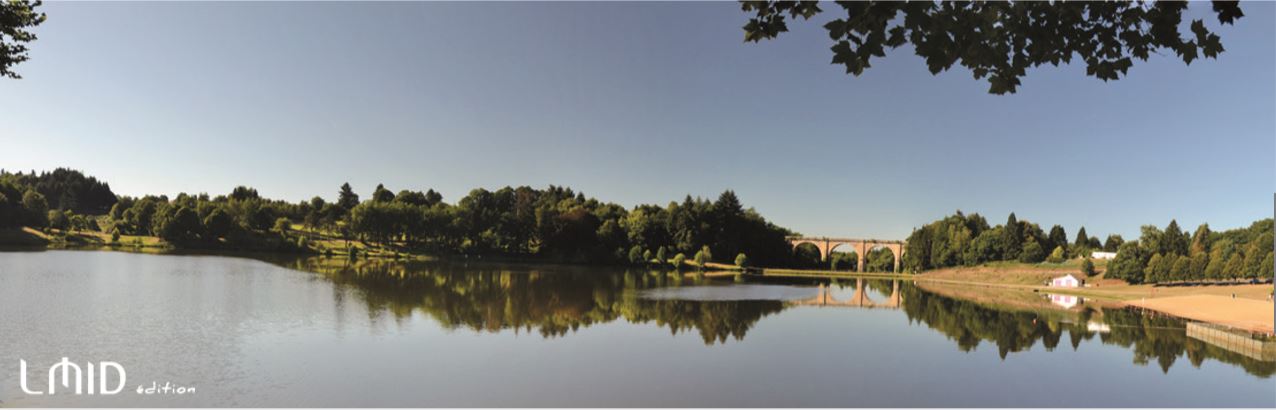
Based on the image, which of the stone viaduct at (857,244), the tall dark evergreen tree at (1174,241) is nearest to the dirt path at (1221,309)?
the tall dark evergreen tree at (1174,241)

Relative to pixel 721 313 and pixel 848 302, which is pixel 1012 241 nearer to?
pixel 848 302

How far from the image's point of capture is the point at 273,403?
476 inches

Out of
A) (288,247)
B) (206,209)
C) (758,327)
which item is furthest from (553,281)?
(206,209)

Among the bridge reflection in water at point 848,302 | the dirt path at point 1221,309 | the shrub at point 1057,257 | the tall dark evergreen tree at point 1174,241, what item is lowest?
the bridge reflection in water at point 848,302

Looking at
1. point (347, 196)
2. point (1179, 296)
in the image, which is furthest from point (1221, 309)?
point (347, 196)

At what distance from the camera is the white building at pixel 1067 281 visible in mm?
65188

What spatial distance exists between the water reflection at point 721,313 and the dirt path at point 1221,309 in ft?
6.78

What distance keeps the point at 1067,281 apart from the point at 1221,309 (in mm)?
30464

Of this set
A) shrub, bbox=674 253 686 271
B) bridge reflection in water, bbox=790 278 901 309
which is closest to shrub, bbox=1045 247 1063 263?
shrub, bbox=674 253 686 271

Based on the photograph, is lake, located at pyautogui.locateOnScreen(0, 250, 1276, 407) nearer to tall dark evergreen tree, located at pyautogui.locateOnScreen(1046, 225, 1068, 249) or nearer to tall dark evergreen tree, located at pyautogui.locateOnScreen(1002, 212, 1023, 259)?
tall dark evergreen tree, located at pyautogui.locateOnScreen(1002, 212, 1023, 259)

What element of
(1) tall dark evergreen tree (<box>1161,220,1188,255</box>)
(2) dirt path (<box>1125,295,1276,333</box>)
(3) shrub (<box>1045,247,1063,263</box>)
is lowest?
(2) dirt path (<box>1125,295,1276,333</box>)

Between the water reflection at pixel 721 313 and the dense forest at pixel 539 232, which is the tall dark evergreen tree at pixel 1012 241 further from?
the water reflection at pixel 721 313

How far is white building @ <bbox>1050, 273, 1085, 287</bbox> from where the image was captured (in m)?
65.2

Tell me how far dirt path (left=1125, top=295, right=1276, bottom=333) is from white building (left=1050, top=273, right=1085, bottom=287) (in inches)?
732
